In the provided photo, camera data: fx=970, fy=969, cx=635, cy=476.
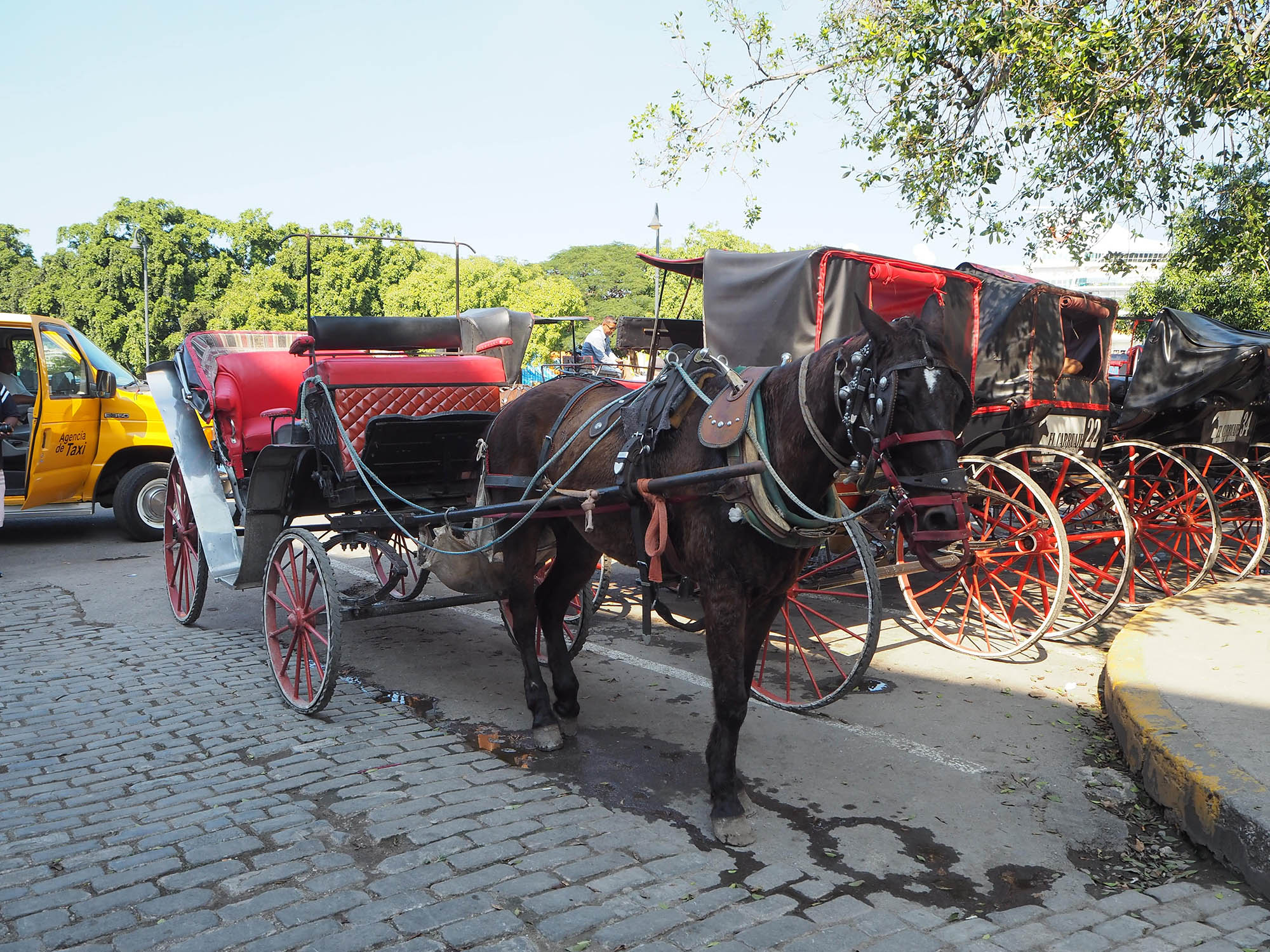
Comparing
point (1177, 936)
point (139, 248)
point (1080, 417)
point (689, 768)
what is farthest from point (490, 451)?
point (139, 248)

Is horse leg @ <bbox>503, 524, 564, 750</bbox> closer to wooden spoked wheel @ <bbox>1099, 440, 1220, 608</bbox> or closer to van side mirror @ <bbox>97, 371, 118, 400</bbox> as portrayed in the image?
wooden spoked wheel @ <bbox>1099, 440, 1220, 608</bbox>

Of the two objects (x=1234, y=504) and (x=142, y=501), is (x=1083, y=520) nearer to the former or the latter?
(x=1234, y=504)

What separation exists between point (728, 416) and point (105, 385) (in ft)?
29.5

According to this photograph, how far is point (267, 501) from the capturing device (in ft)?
19.4

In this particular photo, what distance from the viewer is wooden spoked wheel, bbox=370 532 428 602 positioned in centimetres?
659

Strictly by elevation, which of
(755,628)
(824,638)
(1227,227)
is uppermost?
(1227,227)

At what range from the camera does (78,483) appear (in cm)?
1034

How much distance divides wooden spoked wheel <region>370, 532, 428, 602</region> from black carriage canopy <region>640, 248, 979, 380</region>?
8.02 ft

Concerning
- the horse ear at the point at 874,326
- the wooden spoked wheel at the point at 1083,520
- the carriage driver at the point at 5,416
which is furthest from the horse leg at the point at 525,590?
the carriage driver at the point at 5,416

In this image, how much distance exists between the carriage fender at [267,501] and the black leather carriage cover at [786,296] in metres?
2.61

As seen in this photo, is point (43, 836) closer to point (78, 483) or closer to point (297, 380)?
point (297, 380)

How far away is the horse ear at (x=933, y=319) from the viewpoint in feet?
10.6

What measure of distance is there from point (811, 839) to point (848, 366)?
71.0 inches

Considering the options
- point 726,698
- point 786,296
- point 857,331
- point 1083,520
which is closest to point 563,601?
point 726,698
